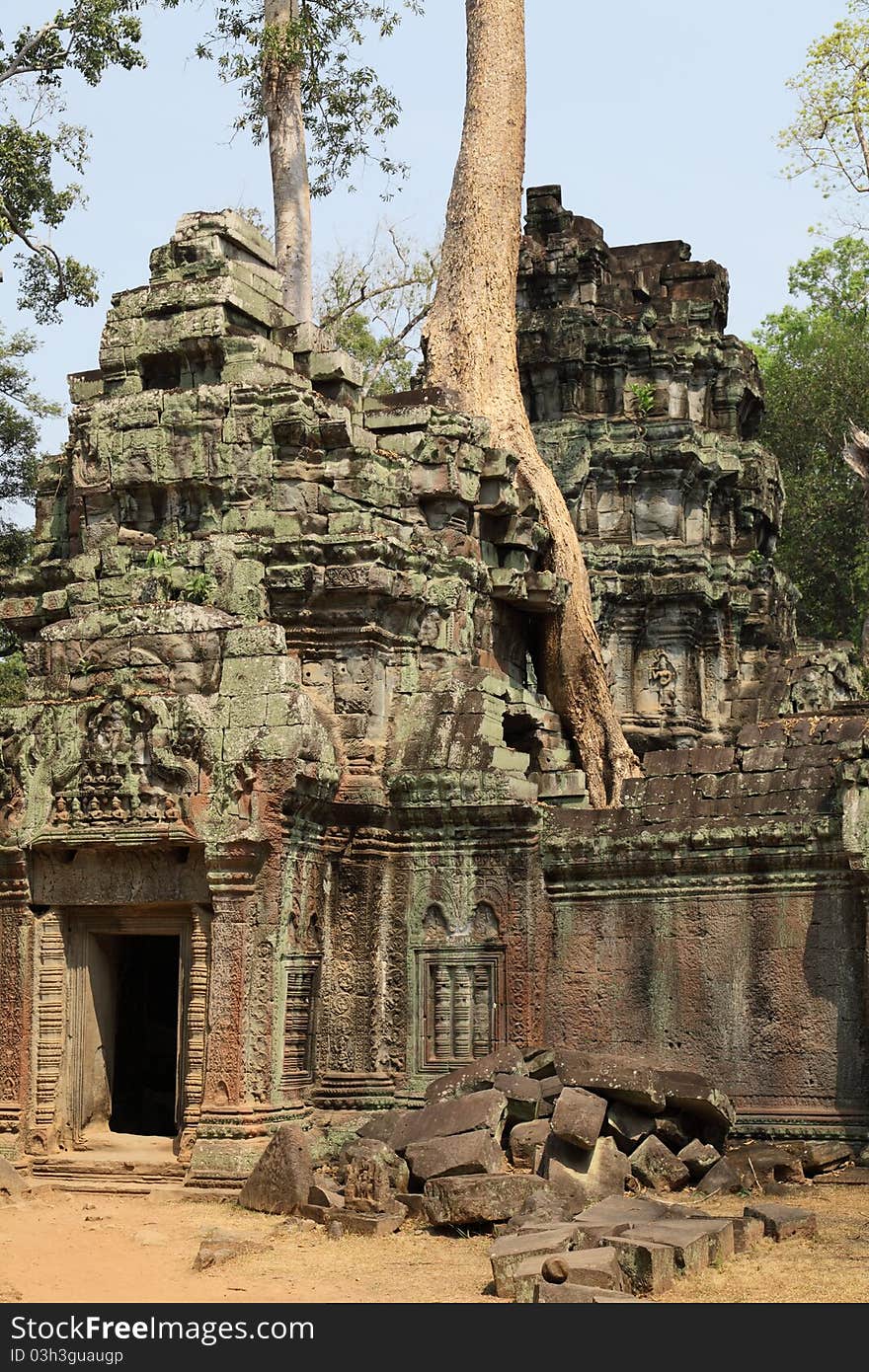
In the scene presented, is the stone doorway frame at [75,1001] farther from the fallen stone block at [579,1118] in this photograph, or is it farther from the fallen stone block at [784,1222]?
the fallen stone block at [784,1222]

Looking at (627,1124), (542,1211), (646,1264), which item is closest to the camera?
(646,1264)

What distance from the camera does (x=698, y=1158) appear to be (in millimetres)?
11719

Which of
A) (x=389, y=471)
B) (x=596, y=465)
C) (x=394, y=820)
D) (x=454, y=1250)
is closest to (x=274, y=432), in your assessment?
(x=389, y=471)

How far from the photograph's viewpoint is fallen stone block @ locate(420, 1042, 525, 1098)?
40.9 ft

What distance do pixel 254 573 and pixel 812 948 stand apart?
198 inches

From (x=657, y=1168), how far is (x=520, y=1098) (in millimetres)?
962

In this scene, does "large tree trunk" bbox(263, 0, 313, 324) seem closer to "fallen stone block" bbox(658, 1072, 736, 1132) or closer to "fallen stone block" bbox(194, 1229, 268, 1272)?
"fallen stone block" bbox(658, 1072, 736, 1132)

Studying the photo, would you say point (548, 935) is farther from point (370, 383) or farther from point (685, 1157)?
point (370, 383)

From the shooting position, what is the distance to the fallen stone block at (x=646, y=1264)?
29.2ft

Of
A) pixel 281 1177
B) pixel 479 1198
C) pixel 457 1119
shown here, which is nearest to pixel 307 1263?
pixel 479 1198

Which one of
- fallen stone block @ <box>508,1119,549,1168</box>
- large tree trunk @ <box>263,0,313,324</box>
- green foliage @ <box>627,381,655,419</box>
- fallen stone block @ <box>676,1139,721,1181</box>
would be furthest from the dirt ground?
green foliage @ <box>627,381,655,419</box>

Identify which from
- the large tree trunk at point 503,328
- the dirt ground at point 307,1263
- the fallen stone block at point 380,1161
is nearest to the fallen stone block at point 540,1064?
the fallen stone block at point 380,1161

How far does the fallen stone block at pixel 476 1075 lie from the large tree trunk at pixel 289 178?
13.2 m

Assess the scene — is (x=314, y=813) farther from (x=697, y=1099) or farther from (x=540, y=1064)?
(x=697, y=1099)
